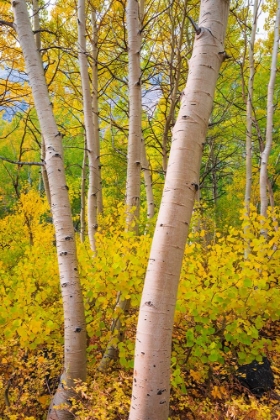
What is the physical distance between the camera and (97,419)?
2125mm

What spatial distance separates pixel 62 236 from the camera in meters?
2.45

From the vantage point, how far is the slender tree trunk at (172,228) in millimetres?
1396

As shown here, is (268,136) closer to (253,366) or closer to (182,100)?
(253,366)

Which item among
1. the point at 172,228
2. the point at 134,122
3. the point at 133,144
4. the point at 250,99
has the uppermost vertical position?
the point at 250,99

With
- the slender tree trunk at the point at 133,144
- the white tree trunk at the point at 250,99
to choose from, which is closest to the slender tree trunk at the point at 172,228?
the slender tree trunk at the point at 133,144

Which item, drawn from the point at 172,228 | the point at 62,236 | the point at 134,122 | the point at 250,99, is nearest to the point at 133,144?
the point at 134,122

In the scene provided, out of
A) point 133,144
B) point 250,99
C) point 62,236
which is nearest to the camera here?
point 62,236

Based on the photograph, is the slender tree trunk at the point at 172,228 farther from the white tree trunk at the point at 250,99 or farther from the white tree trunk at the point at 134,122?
the white tree trunk at the point at 250,99

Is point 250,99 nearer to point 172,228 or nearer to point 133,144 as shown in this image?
point 133,144

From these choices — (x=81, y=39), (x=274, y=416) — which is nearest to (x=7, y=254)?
(x=81, y=39)

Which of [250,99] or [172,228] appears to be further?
[250,99]

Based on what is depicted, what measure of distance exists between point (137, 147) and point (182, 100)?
64.8 inches

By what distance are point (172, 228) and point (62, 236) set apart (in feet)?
4.34

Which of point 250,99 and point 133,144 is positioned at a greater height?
point 250,99
